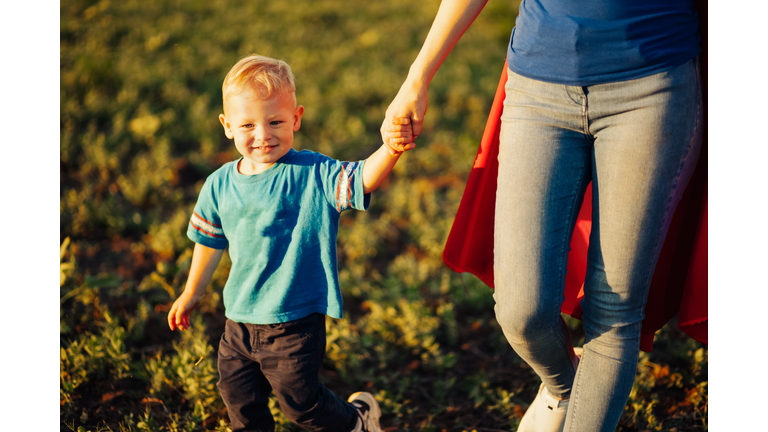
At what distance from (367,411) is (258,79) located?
1.32 metres

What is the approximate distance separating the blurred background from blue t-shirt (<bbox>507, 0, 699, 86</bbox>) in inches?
47.1

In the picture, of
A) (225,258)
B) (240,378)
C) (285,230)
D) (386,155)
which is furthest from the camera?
(225,258)

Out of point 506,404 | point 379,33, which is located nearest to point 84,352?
point 506,404

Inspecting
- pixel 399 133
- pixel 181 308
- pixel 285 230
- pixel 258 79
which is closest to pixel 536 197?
pixel 399 133

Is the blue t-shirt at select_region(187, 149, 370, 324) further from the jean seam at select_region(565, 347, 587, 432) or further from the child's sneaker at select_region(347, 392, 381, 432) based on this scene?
the jean seam at select_region(565, 347, 587, 432)

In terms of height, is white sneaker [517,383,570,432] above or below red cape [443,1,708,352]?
below

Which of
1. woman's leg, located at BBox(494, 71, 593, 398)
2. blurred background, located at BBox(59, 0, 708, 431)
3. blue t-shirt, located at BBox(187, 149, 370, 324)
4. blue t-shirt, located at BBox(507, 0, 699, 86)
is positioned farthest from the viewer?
blurred background, located at BBox(59, 0, 708, 431)

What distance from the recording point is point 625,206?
1.56 metres

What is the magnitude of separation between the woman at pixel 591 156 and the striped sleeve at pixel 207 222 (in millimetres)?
684

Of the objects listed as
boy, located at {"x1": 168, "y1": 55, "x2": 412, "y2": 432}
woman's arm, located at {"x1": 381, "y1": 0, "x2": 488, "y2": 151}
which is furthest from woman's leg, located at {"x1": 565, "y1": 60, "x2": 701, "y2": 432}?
boy, located at {"x1": 168, "y1": 55, "x2": 412, "y2": 432}

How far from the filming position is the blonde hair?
Result: 1777mm

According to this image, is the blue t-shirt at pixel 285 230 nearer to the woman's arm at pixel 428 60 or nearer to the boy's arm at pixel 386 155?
the boy's arm at pixel 386 155

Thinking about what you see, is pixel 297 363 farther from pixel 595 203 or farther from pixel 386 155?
pixel 595 203

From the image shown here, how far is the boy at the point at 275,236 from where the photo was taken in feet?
5.92
